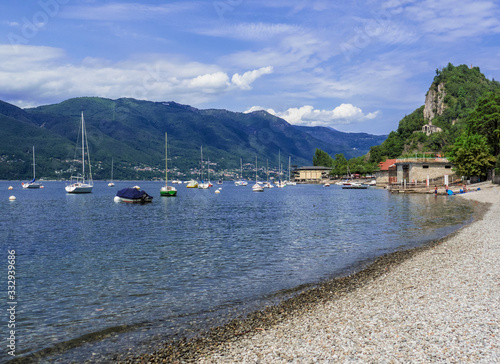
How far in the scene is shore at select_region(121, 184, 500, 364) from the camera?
10.0 meters

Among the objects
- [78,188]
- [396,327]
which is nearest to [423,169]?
[78,188]

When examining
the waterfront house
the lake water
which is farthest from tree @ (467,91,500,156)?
the lake water

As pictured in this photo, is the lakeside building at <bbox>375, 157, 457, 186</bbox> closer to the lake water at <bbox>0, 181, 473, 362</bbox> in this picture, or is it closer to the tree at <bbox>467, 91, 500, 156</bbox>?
the tree at <bbox>467, 91, 500, 156</bbox>

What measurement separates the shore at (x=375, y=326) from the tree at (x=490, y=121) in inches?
4190

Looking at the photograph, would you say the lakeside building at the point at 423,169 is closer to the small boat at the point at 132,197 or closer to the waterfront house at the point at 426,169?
the waterfront house at the point at 426,169

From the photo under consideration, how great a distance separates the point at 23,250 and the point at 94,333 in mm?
21632

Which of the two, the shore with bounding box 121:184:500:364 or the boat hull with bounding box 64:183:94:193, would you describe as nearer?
the shore with bounding box 121:184:500:364

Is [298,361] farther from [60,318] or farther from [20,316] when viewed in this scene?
[20,316]

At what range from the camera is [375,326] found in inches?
469

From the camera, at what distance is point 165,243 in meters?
34.5

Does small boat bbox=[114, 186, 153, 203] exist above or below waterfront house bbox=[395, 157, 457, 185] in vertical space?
below

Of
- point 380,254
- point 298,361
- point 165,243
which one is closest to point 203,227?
point 165,243

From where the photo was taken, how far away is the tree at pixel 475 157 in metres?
103

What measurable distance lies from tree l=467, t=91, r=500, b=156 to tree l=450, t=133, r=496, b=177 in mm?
5240
